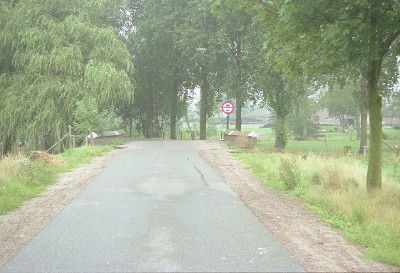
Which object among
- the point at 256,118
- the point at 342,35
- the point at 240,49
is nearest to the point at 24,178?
the point at 342,35

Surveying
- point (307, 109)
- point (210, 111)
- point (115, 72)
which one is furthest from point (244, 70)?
point (307, 109)

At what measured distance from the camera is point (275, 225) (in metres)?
7.80

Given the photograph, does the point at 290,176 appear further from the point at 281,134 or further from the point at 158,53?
the point at 158,53

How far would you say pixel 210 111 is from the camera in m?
46.5

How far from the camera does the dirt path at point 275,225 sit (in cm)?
582

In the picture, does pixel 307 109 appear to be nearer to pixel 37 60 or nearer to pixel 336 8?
pixel 37 60

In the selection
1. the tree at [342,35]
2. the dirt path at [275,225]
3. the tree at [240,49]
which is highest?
the tree at [240,49]

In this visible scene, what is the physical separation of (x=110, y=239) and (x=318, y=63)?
21.6ft

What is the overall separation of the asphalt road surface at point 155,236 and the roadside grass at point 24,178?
1.32 metres

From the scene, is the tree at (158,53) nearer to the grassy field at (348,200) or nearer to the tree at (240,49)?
the tree at (240,49)

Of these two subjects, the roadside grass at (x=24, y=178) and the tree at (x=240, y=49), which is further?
the tree at (x=240, y=49)

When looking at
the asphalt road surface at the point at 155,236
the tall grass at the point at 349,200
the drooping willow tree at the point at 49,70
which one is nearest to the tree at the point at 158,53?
the drooping willow tree at the point at 49,70

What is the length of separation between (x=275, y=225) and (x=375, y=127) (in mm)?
4220

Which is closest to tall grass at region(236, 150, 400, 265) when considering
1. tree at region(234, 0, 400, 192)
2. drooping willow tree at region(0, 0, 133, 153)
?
tree at region(234, 0, 400, 192)
